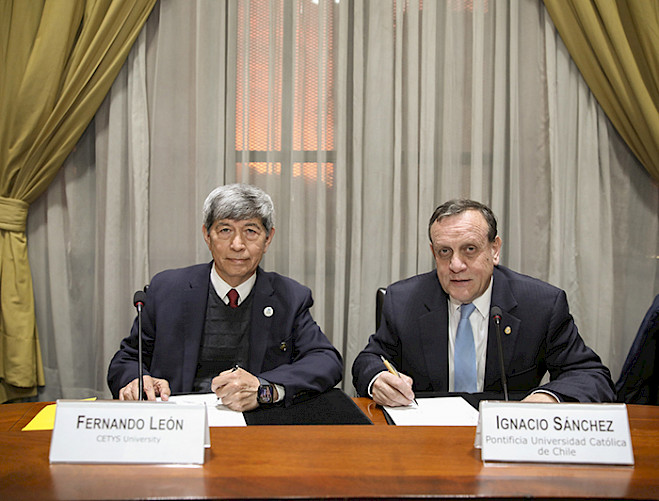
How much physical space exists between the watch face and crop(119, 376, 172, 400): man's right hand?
11.1 inches

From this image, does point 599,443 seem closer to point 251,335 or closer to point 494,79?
point 251,335

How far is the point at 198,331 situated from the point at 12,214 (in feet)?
5.06

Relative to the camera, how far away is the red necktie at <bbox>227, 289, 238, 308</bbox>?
2291 millimetres

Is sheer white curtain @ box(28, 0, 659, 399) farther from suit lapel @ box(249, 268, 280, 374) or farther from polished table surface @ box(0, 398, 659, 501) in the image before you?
polished table surface @ box(0, 398, 659, 501)

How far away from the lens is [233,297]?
2.29 m

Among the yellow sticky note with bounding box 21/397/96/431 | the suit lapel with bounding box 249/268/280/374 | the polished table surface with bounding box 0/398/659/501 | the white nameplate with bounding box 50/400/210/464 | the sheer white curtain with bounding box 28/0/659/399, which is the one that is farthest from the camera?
the sheer white curtain with bounding box 28/0/659/399

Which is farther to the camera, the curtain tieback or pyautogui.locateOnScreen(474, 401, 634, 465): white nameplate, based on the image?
the curtain tieback

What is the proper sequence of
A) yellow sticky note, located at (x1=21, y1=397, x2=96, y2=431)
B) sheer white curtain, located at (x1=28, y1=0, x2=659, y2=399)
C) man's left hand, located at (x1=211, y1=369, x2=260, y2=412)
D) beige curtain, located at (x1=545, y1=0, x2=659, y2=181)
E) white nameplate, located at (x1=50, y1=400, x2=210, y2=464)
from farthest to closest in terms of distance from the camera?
sheer white curtain, located at (x1=28, y1=0, x2=659, y2=399), beige curtain, located at (x1=545, y1=0, x2=659, y2=181), man's left hand, located at (x1=211, y1=369, x2=260, y2=412), yellow sticky note, located at (x1=21, y1=397, x2=96, y2=431), white nameplate, located at (x1=50, y1=400, x2=210, y2=464)

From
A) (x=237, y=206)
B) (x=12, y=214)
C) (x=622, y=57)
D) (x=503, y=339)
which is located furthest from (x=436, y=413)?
(x=12, y=214)

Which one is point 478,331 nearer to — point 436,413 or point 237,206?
point 436,413

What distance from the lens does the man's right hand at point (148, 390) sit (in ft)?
5.90

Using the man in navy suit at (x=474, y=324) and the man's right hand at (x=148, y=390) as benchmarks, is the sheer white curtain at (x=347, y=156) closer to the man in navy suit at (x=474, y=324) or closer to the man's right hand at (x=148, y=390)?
the man in navy suit at (x=474, y=324)

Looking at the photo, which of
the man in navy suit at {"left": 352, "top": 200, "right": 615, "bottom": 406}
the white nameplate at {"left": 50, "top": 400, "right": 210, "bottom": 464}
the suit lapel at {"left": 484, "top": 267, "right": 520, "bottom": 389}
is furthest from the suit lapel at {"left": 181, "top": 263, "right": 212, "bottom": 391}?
the suit lapel at {"left": 484, "top": 267, "right": 520, "bottom": 389}

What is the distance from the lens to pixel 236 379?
1713 mm
